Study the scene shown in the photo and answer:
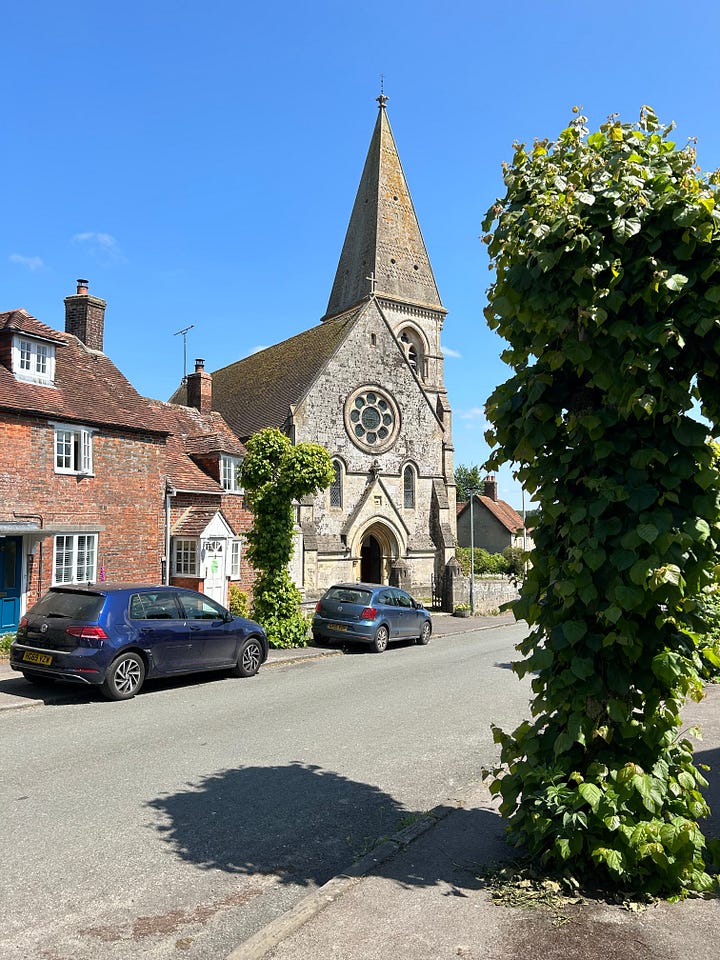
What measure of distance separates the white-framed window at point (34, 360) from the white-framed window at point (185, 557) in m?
6.05

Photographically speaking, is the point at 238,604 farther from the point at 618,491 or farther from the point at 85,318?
the point at 618,491

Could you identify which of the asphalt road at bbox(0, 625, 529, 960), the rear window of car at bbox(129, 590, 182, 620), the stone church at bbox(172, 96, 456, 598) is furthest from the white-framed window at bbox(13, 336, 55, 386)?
the stone church at bbox(172, 96, 456, 598)

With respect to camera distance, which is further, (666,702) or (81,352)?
(81,352)

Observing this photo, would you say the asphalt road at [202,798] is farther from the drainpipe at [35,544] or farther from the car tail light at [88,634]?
the drainpipe at [35,544]

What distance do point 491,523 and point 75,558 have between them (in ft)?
143

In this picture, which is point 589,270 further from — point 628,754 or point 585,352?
point 628,754

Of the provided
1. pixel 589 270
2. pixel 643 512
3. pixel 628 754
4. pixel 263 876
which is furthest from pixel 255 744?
pixel 589 270

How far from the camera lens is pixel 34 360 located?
18062 millimetres

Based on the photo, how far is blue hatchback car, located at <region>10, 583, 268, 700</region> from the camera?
Result: 36.1 ft

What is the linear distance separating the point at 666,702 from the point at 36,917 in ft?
13.8

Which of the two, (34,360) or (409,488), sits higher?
(34,360)

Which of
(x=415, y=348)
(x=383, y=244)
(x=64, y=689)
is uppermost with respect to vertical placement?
(x=383, y=244)

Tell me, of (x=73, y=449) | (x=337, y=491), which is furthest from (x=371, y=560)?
(x=73, y=449)

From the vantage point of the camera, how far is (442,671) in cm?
1538
